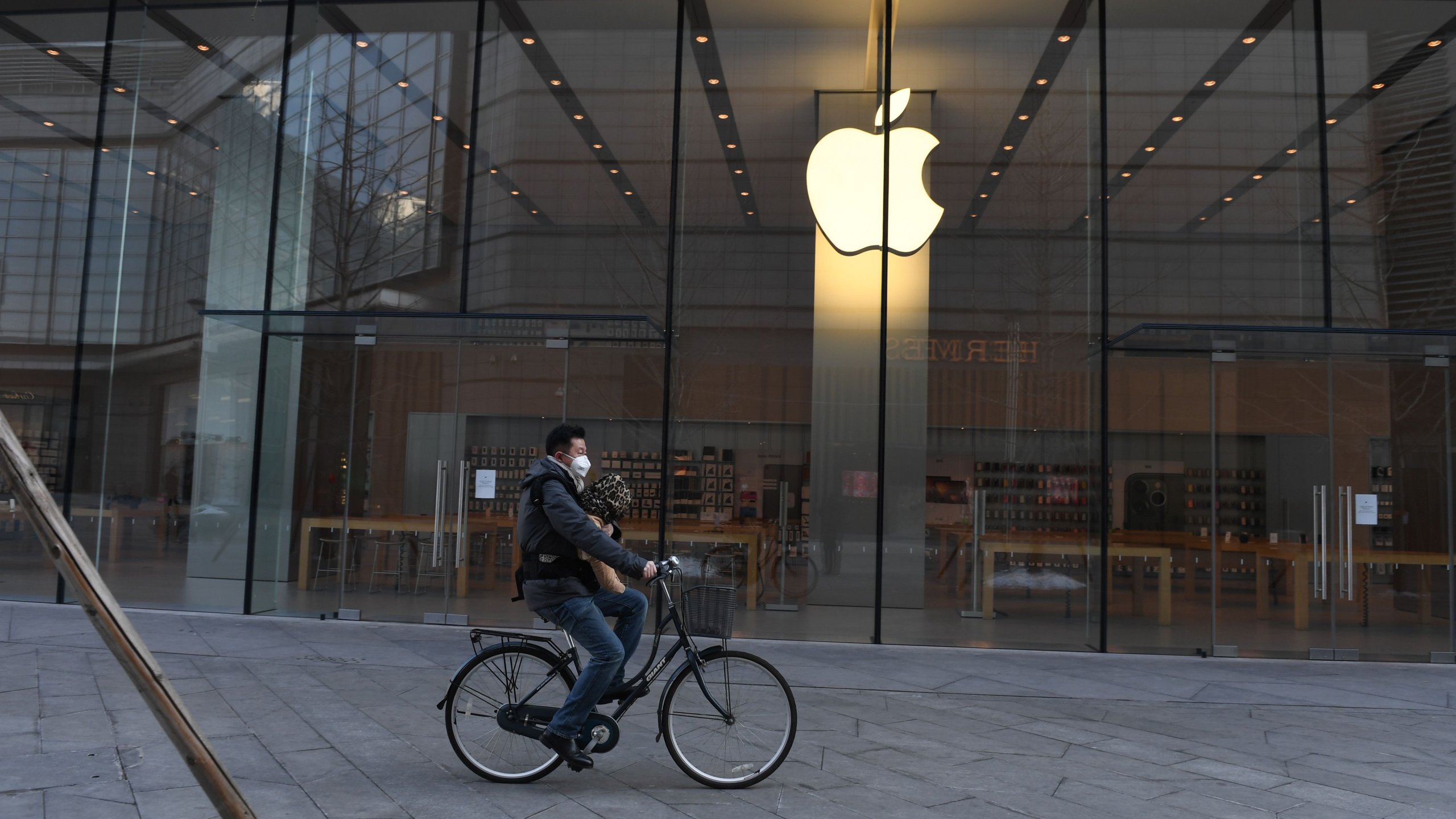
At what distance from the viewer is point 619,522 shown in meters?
9.44

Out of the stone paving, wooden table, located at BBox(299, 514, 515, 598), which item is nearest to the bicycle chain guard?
the stone paving

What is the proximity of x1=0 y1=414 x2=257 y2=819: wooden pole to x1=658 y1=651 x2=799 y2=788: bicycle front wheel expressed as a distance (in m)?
2.45

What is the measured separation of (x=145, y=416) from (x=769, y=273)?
249 inches

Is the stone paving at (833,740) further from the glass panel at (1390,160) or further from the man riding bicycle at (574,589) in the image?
the glass panel at (1390,160)

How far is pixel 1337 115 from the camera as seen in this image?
9.66m

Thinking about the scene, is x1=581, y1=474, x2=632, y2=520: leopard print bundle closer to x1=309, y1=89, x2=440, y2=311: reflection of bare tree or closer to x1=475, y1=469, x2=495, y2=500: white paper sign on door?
x1=475, y1=469, x2=495, y2=500: white paper sign on door

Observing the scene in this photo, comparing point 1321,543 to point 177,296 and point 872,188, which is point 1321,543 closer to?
point 872,188

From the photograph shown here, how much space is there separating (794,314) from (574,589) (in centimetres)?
560

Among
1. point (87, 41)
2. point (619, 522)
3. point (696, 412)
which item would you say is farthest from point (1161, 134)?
point (87, 41)

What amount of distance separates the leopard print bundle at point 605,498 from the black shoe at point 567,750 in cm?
95

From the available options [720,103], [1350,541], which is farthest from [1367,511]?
[720,103]

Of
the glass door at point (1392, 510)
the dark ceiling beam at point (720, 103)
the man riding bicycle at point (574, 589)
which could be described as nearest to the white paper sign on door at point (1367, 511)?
the glass door at point (1392, 510)

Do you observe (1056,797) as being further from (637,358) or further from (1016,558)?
(637,358)

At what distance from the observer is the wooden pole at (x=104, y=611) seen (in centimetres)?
210
